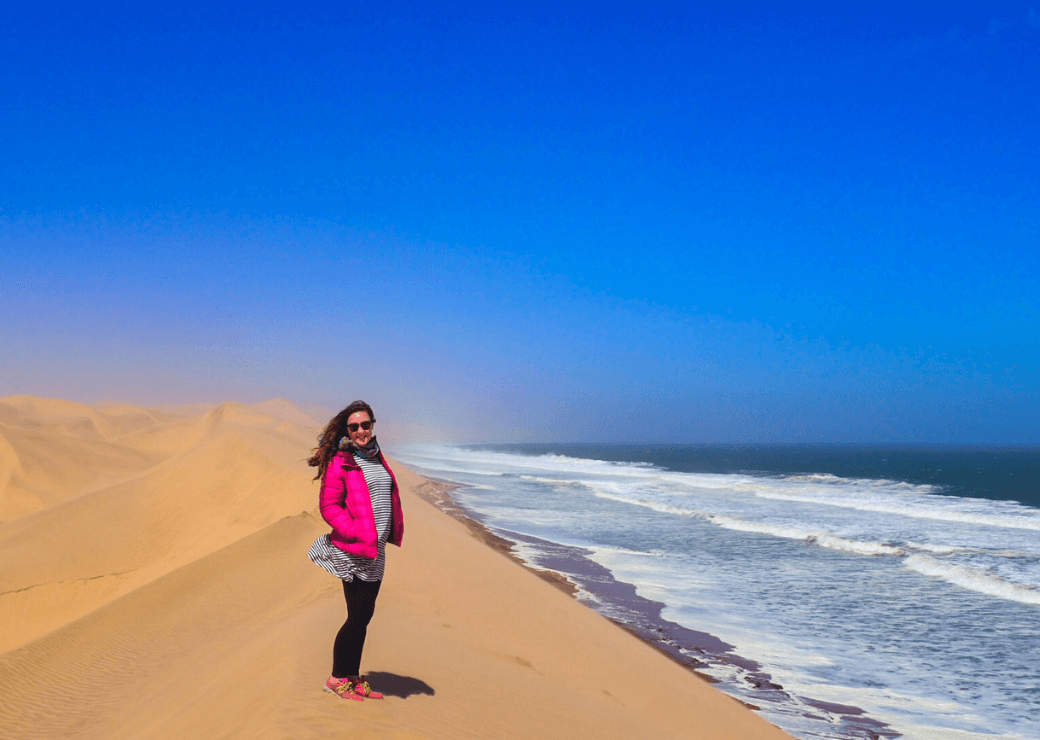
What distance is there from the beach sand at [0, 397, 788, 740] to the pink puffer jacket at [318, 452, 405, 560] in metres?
1.01

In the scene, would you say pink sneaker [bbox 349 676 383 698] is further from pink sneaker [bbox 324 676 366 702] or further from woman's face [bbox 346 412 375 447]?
woman's face [bbox 346 412 375 447]

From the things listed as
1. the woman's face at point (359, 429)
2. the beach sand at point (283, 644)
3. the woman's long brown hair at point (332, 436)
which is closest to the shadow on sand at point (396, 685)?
the beach sand at point (283, 644)

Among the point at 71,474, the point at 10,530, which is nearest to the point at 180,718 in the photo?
the point at 10,530

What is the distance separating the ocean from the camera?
7.87 meters

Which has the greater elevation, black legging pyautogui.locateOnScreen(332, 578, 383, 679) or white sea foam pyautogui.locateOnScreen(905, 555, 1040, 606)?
black legging pyautogui.locateOnScreen(332, 578, 383, 679)

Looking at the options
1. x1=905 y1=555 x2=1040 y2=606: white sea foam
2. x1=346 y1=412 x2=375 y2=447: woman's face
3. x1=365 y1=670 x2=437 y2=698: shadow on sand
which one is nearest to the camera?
x1=346 y1=412 x2=375 y2=447: woman's face

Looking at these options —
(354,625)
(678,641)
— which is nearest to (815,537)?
(678,641)

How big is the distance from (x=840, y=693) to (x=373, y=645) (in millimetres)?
5746

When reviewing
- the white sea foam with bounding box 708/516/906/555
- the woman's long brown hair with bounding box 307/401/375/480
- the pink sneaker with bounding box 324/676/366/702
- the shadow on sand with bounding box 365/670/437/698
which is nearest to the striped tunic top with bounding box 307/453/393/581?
the woman's long brown hair with bounding box 307/401/375/480

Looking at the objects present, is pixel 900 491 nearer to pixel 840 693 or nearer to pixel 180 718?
pixel 840 693

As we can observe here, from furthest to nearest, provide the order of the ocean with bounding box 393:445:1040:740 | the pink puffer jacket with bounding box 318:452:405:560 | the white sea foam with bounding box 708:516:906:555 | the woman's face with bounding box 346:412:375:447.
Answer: the white sea foam with bounding box 708:516:906:555 < the ocean with bounding box 393:445:1040:740 < the woman's face with bounding box 346:412:375:447 < the pink puffer jacket with bounding box 318:452:405:560

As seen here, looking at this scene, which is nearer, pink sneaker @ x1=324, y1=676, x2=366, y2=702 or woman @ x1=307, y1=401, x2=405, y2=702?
woman @ x1=307, y1=401, x2=405, y2=702

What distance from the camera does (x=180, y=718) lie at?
15.4 feet

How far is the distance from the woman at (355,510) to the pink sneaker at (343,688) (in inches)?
11.5
